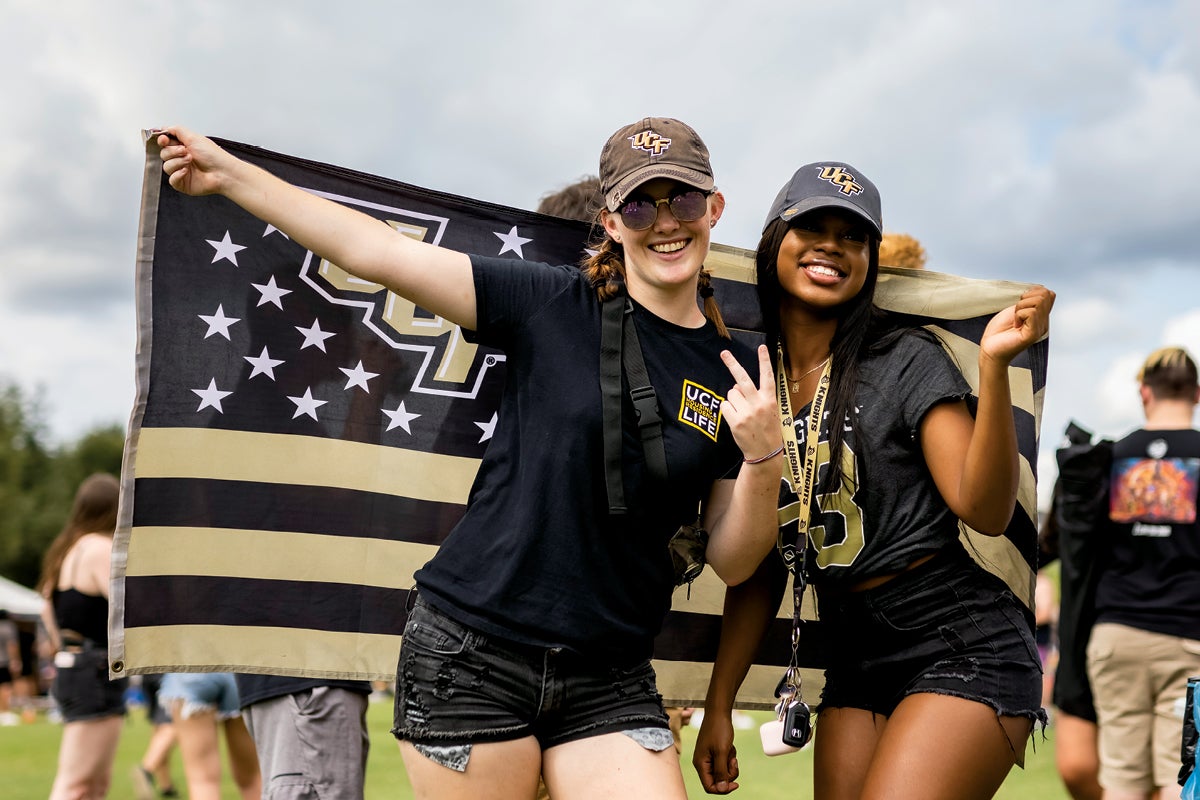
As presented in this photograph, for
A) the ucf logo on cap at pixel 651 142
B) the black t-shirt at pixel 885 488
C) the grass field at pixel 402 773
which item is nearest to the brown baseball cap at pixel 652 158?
the ucf logo on cap at pixel 651 142

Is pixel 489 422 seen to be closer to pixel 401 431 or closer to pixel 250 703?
pixel 401 431

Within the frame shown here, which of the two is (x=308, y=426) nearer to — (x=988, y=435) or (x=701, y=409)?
(x=701, y=409)

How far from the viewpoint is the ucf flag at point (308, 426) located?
148 inches

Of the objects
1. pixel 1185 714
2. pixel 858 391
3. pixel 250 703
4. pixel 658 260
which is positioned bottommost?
pixel 250 703

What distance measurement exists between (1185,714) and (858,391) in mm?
1355

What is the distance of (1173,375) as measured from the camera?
6.07 metres

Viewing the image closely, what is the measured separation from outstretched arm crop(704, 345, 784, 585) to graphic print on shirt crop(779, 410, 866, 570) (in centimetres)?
28

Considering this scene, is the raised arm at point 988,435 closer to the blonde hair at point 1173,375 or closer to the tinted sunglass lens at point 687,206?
the tinted sunglass lens at point 687,206

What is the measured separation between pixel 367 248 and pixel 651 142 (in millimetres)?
751

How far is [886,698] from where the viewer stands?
3299 mm

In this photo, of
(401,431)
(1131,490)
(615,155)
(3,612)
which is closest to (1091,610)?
(1131,490)

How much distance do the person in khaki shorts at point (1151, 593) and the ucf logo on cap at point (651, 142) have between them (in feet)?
13.6

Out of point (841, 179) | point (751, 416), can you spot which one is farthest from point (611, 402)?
point (841, 179)

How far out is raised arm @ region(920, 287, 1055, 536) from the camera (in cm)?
289
